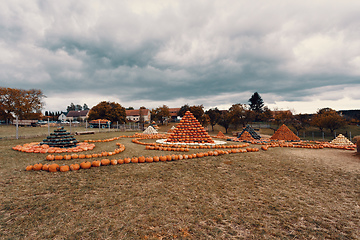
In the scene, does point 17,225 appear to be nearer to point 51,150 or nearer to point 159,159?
point 159,159

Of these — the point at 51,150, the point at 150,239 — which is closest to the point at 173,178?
the point at 150,239

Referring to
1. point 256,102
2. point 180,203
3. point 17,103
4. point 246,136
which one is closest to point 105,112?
point 17,103

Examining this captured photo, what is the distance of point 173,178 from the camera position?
5.30m

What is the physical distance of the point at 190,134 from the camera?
1391 cm

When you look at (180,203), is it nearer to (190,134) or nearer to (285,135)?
(190,134)

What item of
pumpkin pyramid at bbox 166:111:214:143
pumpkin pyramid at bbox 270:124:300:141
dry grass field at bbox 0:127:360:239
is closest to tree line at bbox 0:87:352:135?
pumpkin pyramid at bbox 270:124:300:141

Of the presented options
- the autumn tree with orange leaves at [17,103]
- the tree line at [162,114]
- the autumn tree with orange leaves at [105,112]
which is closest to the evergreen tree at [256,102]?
the tree line at [162,114]

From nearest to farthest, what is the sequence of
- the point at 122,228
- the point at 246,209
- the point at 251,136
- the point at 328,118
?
the point at 122,228, the point at 246,209, the point at 251,136, the point at 328,118

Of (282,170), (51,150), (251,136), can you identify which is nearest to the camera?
(282,170)

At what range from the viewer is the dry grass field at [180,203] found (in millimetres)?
2861

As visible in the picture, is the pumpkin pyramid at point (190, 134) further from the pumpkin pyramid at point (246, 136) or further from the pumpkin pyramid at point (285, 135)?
the pumpkin pyramid at point (285, 135)

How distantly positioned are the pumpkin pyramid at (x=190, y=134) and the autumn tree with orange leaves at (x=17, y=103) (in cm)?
4797

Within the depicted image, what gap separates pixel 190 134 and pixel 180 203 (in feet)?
33.5

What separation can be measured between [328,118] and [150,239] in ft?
166
